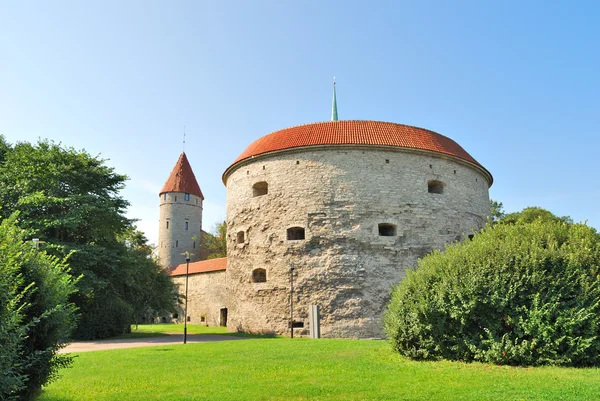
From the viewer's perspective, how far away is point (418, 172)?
58.3 ft

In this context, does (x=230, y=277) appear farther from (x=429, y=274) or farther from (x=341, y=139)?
(x=429, y=274)

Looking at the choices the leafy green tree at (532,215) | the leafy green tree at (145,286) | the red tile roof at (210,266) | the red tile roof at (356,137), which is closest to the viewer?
the red tile roof at (356,137)

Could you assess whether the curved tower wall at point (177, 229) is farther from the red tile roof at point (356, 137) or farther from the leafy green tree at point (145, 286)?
the red tile roof at point (356, 137)

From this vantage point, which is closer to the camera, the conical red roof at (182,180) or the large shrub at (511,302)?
the large shrub at (511,302)

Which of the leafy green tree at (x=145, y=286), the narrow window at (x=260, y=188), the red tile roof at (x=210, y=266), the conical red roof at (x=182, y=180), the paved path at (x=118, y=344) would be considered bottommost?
the paved path at (x=118, y=344)

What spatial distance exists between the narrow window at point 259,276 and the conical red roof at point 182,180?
2464 cm

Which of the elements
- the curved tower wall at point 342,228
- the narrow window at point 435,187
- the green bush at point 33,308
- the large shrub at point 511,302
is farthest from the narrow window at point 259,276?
Result: the green bush at point 33,308

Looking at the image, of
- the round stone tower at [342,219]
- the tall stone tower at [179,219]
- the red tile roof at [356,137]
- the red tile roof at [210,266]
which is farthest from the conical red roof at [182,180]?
the round stone tower at [342,219]

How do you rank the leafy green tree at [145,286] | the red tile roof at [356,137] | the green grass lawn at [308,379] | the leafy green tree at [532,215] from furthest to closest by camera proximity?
the leafy green tree at [532,215] → the leafy green tree at [145,286] → the red tile roof at [356,137] → the green grass lawn at [308,379]

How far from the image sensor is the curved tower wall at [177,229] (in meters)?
40.3

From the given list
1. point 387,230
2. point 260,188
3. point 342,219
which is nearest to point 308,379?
point 342,219

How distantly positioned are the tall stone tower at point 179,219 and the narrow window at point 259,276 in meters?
23.2

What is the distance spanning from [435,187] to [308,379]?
12.9 meters

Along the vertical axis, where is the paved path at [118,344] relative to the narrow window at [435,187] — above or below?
below
